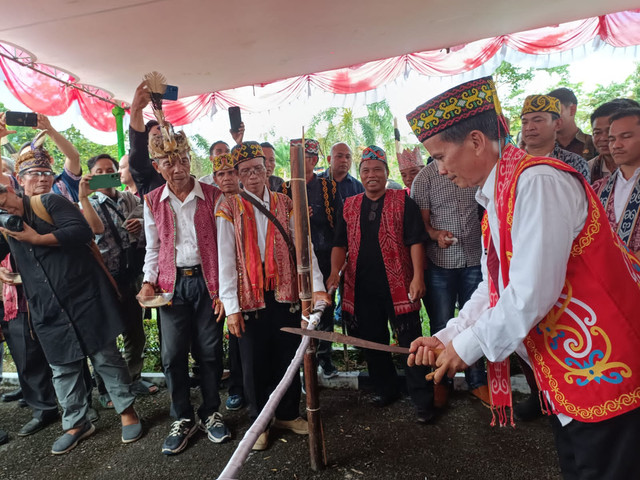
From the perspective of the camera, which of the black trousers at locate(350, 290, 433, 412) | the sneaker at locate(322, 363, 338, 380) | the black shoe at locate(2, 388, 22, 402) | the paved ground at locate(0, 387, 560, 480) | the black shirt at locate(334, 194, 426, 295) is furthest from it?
the black shoe at locate(2, 388, 22, 402)

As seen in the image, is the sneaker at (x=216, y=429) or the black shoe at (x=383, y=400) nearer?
the sneaker at (x=216, y=429)

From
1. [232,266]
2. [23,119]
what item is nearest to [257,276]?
[232,266]

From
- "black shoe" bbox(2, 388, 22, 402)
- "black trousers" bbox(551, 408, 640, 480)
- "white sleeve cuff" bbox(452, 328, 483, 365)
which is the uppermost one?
"white sleeve cuff" bbox(452, 328, 483, 365)

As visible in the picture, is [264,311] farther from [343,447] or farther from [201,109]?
[201,109]

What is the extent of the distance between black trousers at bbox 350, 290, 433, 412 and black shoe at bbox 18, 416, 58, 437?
8.64 ft

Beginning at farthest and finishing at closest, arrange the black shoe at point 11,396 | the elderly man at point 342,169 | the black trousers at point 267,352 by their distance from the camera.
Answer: the elderly man at point 342,169, the black shoe at point 11,396, the black trousers at point 267,352

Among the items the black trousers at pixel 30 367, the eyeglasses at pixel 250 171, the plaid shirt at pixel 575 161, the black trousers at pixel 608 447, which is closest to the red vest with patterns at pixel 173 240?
the eyeglasses at pixel 250 171

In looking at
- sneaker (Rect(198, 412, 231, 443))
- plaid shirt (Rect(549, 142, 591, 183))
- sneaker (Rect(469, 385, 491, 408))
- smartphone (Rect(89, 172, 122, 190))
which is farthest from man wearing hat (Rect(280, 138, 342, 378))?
plaid shirt (Rect(549, 142, 591, 183))

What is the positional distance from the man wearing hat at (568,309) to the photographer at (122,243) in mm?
2973

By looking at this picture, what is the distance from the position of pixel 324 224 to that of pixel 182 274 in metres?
1.33

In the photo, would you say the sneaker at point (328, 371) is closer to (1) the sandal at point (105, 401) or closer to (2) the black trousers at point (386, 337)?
(2) the black trousers at point (386, 337)

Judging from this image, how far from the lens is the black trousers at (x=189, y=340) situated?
270cm

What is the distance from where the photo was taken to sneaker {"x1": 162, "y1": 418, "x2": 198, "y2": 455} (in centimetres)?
264

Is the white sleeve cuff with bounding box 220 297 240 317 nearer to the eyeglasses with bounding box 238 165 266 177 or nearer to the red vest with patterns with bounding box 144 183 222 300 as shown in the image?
the red vest with patterns with bounding box 144 183 222 300
